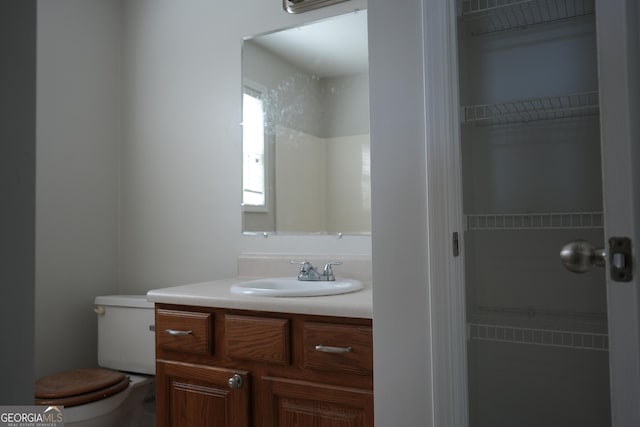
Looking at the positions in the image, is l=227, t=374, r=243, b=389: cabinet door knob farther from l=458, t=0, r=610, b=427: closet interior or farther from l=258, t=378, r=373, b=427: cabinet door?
l=458, t=0, r=610, b=427: closet interior

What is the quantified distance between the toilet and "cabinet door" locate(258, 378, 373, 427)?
0.84 m

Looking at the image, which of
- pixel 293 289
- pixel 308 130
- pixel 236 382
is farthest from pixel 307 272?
pixel 308 130

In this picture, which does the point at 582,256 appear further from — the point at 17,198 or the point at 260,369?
the point at 260,369

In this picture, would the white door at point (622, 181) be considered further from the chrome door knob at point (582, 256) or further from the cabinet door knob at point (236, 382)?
the cabinet door knob at point (236, 382)

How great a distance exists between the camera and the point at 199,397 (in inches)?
69.2

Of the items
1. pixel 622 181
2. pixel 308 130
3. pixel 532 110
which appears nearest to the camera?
pixel 622 181

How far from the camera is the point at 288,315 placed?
1.61m

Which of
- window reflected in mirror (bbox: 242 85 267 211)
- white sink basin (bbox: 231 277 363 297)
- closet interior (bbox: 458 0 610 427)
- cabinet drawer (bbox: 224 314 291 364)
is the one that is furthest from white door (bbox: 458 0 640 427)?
window reflected in mirror (bbox: 242 85 267 211)

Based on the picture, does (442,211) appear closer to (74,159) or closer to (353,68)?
(353,68)

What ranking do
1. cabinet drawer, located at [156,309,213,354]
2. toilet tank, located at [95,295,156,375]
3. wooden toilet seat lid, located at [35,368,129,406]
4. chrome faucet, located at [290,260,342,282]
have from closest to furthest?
cabinet drawer, located at [156,309,213,354], wooden toilet seat lid, located at [35,368,129,406], chrome faucet, located at [290,260,342,282], toilet tank, located at [95,295,156,375]

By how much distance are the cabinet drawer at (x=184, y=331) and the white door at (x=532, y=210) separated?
0.92 meters

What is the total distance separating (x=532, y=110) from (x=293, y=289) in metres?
1.03

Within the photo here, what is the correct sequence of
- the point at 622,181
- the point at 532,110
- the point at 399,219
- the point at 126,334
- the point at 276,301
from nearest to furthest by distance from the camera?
1. the point at 622,181
2. the point at 399,219
3. the point at 532,110
4. the point at 276,301
5. the point at 126,334

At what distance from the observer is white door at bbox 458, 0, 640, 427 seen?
144cm
